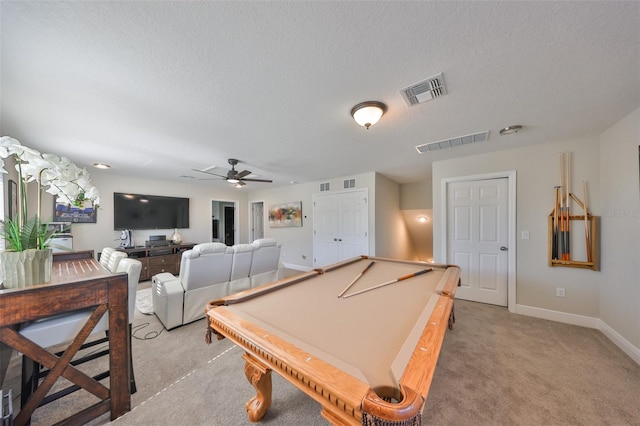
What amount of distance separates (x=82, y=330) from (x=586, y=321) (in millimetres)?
4844

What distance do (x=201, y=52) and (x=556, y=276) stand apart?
440 cm

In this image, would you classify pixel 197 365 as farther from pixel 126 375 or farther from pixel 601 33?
pixel 601 33

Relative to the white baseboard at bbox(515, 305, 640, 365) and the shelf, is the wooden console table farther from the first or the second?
the shelf

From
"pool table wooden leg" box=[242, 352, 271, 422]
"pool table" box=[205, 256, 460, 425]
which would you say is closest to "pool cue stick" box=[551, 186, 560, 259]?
"pool table" box=[205, 256, 460, 425]

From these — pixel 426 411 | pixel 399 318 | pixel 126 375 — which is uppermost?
pixel 399 318

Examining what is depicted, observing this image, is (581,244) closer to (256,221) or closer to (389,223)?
(389,223)

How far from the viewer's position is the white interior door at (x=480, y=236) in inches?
123

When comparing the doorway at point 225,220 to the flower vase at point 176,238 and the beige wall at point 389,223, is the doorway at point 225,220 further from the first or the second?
the beige wall at point 389,223

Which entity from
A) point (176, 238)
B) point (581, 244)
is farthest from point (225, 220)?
point (581, 244)

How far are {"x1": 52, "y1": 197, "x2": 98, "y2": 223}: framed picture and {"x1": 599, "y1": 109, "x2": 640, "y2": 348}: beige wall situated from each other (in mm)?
7439

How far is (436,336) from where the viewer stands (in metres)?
0.98

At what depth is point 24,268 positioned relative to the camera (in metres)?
1.21

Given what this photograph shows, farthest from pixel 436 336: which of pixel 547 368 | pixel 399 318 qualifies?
pixel 547 368

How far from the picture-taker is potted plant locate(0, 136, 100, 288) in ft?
3.85
